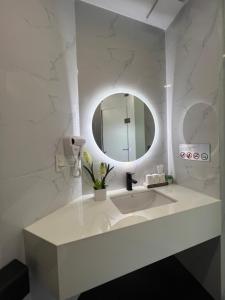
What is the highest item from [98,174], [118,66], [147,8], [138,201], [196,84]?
[147,8]

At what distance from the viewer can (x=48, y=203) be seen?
1.12 metres

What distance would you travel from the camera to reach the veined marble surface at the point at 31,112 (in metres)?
0.88

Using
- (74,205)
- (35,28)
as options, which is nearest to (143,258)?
(74,205)

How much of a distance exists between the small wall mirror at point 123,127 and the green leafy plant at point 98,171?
0.51 ft

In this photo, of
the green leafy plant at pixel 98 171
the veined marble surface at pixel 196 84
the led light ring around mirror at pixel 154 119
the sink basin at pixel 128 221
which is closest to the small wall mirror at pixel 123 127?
the led light ring around mirror at pixel 154 119

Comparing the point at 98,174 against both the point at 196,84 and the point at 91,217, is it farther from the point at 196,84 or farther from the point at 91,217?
the point at 196,84

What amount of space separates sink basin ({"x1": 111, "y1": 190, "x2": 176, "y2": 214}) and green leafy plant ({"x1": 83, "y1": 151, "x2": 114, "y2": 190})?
0.17 m

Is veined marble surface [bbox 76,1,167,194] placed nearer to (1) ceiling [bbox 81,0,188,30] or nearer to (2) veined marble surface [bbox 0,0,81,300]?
(1) ceiling [bbox 81,0,188,30]

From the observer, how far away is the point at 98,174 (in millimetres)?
1555

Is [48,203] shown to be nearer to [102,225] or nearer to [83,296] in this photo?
[102,225]

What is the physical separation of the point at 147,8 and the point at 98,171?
59.4 inches

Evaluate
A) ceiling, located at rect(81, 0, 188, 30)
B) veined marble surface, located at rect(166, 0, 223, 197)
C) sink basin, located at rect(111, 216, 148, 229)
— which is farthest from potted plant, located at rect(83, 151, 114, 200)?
ceiling, located at rect(81, 0, 188, 30)

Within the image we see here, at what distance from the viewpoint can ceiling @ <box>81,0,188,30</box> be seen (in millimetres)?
1475

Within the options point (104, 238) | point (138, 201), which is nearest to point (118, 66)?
point (138, 201)
